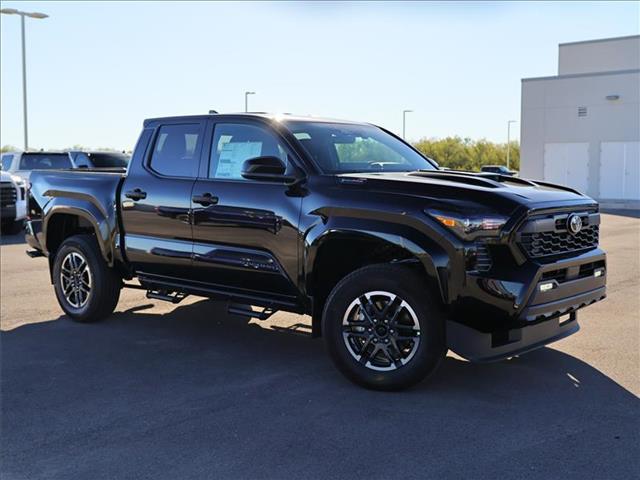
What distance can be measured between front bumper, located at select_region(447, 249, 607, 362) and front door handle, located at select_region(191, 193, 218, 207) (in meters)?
2.19

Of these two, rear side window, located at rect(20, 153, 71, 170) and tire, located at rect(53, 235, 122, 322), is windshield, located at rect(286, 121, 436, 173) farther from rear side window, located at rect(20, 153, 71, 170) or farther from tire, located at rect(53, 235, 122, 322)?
rear side window, located at rect(20, 153, 71, 170)

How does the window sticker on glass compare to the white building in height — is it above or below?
below

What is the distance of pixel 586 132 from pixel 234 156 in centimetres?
3002

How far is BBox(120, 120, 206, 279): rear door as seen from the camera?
6.00 m

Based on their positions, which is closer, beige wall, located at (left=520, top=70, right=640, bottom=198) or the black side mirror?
the black side mirror

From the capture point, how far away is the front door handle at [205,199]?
570 cm

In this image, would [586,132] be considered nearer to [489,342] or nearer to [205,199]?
[205,199]

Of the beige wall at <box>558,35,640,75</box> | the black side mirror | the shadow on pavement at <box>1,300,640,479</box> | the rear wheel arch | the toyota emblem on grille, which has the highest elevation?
the beige wall at <box>558,35,640,75</box>

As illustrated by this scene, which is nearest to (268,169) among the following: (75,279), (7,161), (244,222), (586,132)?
(244,222)

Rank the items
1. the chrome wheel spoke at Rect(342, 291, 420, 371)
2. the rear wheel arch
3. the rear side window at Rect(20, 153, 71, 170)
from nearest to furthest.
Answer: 1. the chrome wheel spoke at Rect(342, 291, 420, 371)
2. the rear wheel arch
3. the rear side window at Rect(20, 153, 71, 170)

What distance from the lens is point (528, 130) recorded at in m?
34.4

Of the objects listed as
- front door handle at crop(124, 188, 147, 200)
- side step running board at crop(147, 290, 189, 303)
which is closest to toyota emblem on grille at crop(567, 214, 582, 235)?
side step running board at crop(147, 290, 189, 303)

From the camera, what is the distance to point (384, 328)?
4.80 meters

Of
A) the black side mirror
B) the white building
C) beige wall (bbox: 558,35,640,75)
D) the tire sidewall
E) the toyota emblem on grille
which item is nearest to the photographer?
the toyota emblem on grille
